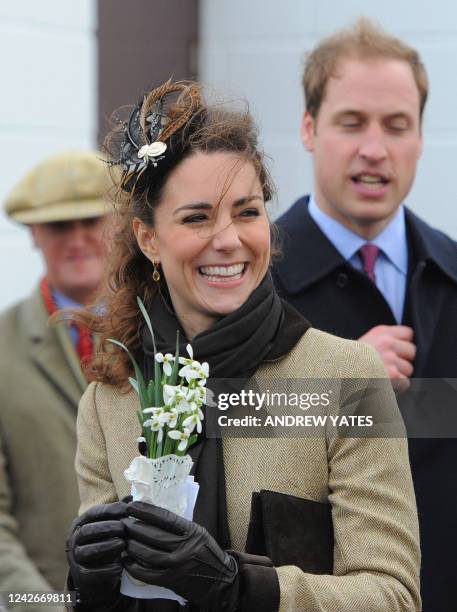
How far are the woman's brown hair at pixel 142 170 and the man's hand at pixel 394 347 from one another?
631mm

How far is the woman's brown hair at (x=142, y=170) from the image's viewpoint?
2.48 metres

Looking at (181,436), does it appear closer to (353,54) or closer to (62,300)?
(353,54)

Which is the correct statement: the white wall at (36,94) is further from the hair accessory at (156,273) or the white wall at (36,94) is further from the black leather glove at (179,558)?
the black leather glove at (179,558)

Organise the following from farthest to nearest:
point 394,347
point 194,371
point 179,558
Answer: point 394,347, point 194,371, point 179,558

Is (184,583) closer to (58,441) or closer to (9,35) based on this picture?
(58,441)

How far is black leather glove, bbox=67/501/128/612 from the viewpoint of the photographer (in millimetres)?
2156

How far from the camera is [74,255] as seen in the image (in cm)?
381

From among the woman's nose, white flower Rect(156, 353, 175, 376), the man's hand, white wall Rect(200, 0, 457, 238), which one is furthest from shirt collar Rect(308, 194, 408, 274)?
white wall Rect(200, 0, 457, 238)

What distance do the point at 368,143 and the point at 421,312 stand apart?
450 mm

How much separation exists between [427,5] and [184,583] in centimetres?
429

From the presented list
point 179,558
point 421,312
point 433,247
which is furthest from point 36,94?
point 179,558

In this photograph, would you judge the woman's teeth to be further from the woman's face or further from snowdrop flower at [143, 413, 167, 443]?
snowdrop flower at [143, 413, 167, 443]

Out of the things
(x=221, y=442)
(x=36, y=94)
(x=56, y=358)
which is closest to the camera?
(x=221, y=442)

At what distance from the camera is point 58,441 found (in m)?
3.53
